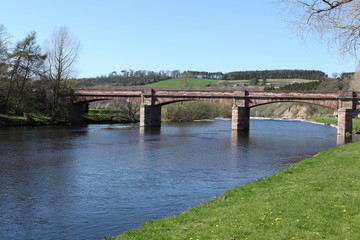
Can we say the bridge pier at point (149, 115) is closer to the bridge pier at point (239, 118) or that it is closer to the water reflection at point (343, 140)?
the bridge pier at point (239, 118)

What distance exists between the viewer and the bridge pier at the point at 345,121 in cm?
6241

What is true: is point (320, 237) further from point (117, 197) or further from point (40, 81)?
point (40, 81)

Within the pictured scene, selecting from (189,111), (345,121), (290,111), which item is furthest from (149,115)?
(290,111)

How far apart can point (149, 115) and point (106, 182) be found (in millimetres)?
55800

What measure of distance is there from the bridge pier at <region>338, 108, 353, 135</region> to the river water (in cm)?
2521

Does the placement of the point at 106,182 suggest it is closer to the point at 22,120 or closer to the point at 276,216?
the point at 276,216

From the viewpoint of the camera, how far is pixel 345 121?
62.7m

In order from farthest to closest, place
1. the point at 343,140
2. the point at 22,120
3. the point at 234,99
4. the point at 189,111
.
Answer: the point at 189,111 → the point at 234,99 → the point at 22,120 → the point at 343,140

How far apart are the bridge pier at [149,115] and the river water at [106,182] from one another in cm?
3672

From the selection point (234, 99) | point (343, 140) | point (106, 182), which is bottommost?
point (343, 140)

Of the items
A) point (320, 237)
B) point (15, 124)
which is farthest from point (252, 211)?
point (15, 124)

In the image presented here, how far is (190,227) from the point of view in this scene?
11.4 metres

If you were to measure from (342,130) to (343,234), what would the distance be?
57332 millimetres

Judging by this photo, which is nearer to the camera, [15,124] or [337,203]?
[337,203]
